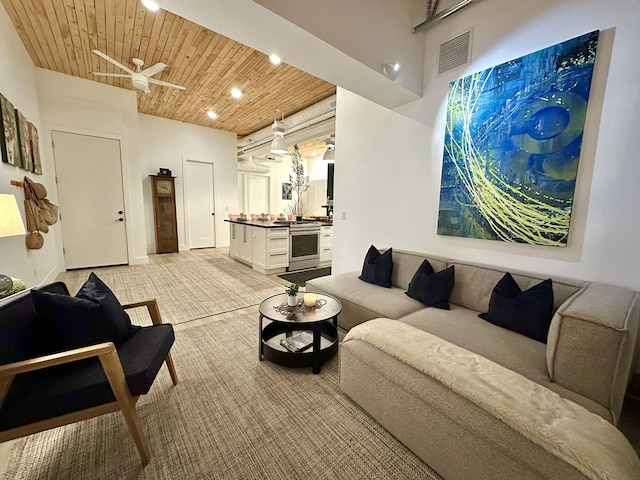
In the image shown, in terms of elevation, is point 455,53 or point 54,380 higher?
point 455,53

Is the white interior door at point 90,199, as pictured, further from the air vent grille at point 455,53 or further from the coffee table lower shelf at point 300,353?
the air vent grille at point 455,53

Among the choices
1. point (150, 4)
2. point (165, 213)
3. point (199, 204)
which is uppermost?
point (150, 4)

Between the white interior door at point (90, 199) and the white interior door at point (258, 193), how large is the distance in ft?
13.4

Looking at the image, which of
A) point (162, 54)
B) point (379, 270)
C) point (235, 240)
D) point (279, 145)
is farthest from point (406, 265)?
point (162, 54)

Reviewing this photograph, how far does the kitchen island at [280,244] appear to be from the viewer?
458 centimetres

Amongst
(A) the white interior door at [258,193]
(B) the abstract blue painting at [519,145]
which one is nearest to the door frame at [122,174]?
(A) the white interior door at [258,193]

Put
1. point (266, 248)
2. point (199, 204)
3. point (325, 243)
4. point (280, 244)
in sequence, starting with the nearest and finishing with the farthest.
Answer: point (266, 248) < point (280, 244) < point (325, 243) < point (199, 204)

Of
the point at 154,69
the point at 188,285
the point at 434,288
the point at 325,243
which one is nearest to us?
the point at 434,288

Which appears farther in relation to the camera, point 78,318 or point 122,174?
point 122,174

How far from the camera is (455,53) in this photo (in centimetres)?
246

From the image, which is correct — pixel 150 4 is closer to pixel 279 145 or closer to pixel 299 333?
pixel 279 145

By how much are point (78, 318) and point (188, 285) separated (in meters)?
2.83

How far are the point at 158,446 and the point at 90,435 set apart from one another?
42cm

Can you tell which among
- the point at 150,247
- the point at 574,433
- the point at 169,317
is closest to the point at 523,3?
the point at 574,433
